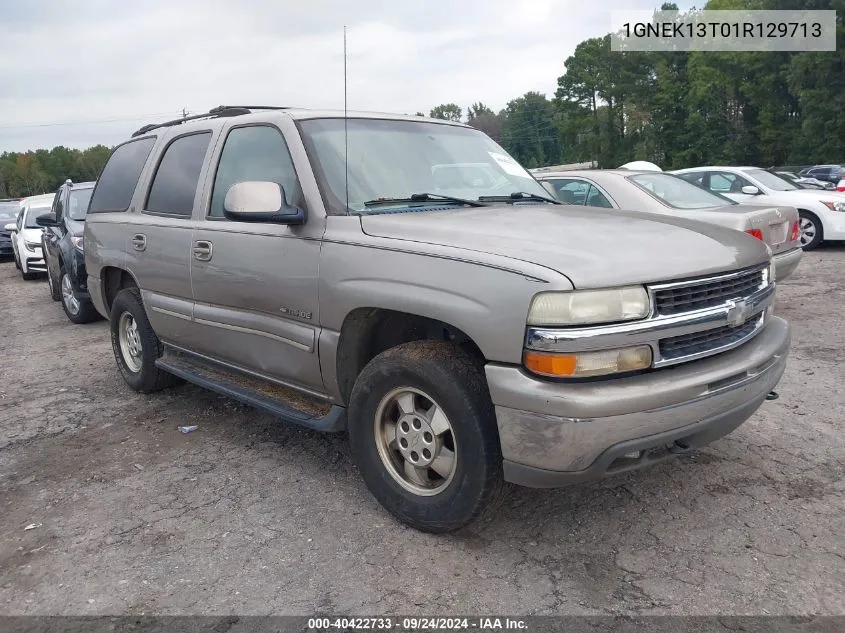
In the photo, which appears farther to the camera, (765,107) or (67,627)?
(765,107)

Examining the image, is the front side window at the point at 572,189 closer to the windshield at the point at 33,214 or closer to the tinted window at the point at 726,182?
the tinted window at the point at 726,182

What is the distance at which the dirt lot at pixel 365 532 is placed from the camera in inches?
108

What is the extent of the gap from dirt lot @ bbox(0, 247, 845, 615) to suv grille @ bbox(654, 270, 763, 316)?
1.02 m

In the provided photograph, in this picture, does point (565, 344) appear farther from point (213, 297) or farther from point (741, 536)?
point (213, 297)

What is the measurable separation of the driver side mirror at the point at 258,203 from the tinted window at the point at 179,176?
1161 mm

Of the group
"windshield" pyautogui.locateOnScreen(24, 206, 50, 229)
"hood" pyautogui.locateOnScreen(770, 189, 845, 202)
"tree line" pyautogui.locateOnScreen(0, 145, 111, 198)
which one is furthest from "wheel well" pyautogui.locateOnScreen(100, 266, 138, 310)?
"tree line" pyautogui.locateOnScreen(0, 145, 111, 198)

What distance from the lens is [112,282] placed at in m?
5.68

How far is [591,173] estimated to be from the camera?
25.7ft

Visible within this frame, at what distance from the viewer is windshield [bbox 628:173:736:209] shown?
7.58 meters

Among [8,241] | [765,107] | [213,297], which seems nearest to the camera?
[213,297]

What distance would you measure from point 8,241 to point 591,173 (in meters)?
16.9

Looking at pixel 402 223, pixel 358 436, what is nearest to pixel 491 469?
pixel 358 436

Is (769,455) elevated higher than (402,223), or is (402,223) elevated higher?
(402,223)

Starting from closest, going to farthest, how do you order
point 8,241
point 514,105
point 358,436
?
point 358,436
point 8,241
point 514,105
